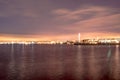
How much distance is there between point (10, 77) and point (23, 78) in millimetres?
1678

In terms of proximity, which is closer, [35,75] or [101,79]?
[101,79]

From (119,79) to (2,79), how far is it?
42.2 ft

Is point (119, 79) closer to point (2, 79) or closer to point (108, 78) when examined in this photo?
point (108, 78)

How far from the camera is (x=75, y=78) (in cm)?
3094

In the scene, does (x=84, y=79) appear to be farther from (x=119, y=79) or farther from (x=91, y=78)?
(x=119, y=79)

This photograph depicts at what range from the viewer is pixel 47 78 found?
30.9m

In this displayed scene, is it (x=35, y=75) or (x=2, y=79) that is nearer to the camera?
(x=2, y=79)

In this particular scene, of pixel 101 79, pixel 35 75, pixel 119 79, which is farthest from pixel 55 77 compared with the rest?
pixel 119 79

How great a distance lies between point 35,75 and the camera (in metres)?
33.1

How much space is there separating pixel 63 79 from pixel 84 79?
7.80 feet

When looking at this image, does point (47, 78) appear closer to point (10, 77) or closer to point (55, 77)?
point (55, 77)

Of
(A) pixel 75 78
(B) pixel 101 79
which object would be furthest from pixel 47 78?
(B) pixel 101 79

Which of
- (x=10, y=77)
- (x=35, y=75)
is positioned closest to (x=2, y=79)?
(x=10, y=77)

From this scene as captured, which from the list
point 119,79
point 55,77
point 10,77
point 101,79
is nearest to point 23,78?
point 10,77
